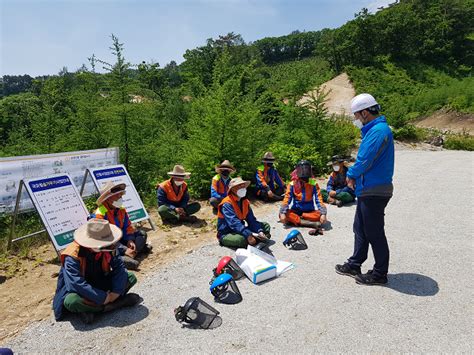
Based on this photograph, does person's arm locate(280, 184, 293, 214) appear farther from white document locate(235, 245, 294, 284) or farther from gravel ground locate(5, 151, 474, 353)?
white document locate(235, 245, 294, 284)

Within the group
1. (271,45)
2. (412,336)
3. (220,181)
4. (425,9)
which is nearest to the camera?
(412,336)

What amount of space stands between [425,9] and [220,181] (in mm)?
60372

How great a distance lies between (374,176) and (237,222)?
95.8 inches

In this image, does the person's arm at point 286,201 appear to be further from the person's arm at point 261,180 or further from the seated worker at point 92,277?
the seated worker at point 92,277

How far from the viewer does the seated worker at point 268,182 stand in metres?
9.07

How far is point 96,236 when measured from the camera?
12.7 ft

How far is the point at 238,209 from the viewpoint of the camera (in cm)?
589

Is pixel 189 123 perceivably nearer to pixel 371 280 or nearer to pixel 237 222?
pixel 237 222

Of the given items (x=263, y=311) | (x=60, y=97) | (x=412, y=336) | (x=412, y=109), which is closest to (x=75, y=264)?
(x=263, y=311)

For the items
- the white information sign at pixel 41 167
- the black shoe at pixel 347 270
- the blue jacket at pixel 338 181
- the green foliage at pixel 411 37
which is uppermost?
the green foliage at pixel 411 37

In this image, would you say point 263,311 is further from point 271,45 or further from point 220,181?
point 271,45

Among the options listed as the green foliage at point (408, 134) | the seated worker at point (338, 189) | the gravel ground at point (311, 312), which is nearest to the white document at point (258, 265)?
the gravel ground at point (311, 312)

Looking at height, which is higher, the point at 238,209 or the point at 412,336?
the point at 238,209

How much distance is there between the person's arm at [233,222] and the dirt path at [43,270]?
2.71ft
